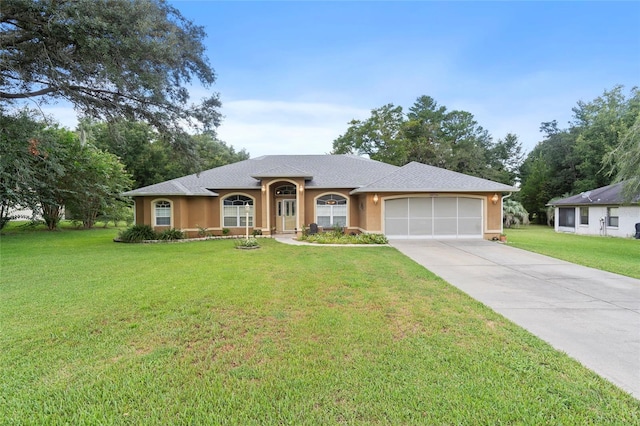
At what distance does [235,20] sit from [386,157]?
22177mm

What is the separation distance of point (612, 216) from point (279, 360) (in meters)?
24.8

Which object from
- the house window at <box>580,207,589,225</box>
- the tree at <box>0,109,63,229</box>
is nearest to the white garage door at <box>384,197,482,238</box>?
the house window at <box>580,207,589,225</box>

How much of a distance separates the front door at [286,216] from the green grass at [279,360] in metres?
11.8

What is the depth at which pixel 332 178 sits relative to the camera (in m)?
17.6

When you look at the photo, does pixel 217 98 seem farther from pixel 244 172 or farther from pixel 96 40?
pixel 244 172

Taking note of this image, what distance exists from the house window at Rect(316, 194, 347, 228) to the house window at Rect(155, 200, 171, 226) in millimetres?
8262

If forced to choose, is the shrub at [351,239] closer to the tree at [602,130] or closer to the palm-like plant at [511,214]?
the palm-like plant at [511,214]

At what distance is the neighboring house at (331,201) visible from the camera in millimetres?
14609

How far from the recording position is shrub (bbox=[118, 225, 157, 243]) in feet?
48.5

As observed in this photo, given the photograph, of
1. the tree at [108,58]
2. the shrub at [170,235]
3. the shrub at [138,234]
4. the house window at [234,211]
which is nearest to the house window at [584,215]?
the house window at [234,211]

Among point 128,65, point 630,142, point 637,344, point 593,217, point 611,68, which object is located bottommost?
point 637,344

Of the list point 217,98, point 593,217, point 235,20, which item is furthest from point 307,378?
point 593,217

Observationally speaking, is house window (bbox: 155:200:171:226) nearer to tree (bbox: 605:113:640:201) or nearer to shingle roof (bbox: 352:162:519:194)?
shingle roof (bbox: 352:162:519:194)

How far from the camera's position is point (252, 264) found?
8.64 metres
